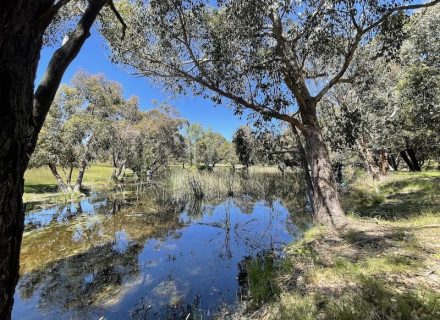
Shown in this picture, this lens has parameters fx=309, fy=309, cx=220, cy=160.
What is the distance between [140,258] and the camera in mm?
7641

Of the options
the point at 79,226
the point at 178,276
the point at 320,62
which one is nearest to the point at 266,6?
the point at 320,62

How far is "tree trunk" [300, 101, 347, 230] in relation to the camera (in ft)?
24.6

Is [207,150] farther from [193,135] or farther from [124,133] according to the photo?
[124,133]

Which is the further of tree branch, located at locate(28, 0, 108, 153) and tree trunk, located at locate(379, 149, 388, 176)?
tree trunk, located at locate(379, 149, 388, 176)

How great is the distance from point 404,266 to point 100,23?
9129 mm

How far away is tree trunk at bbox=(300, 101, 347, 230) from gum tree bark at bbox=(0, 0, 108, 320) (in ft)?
22.3

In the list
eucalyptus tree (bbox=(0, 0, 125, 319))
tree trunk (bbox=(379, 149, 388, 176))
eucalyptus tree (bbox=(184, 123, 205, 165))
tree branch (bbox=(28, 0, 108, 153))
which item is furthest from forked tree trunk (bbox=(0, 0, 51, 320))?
eucalyptus tree (bbox=(184, 123, 205, 165))

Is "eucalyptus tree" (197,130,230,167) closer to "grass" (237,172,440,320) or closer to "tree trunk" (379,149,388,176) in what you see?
"tree trunk" (379,149,388,176)

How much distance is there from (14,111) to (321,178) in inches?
278

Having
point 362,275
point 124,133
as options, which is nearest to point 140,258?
point 362,275

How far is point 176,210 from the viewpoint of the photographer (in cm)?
1395

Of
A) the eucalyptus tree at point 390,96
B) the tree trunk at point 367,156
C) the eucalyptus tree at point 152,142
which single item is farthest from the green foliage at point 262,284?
the eucalyptus tree at point 152,142

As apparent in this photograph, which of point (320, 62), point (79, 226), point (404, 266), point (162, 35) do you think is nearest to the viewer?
point (404, 266)

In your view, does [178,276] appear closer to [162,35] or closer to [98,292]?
[98,292]
